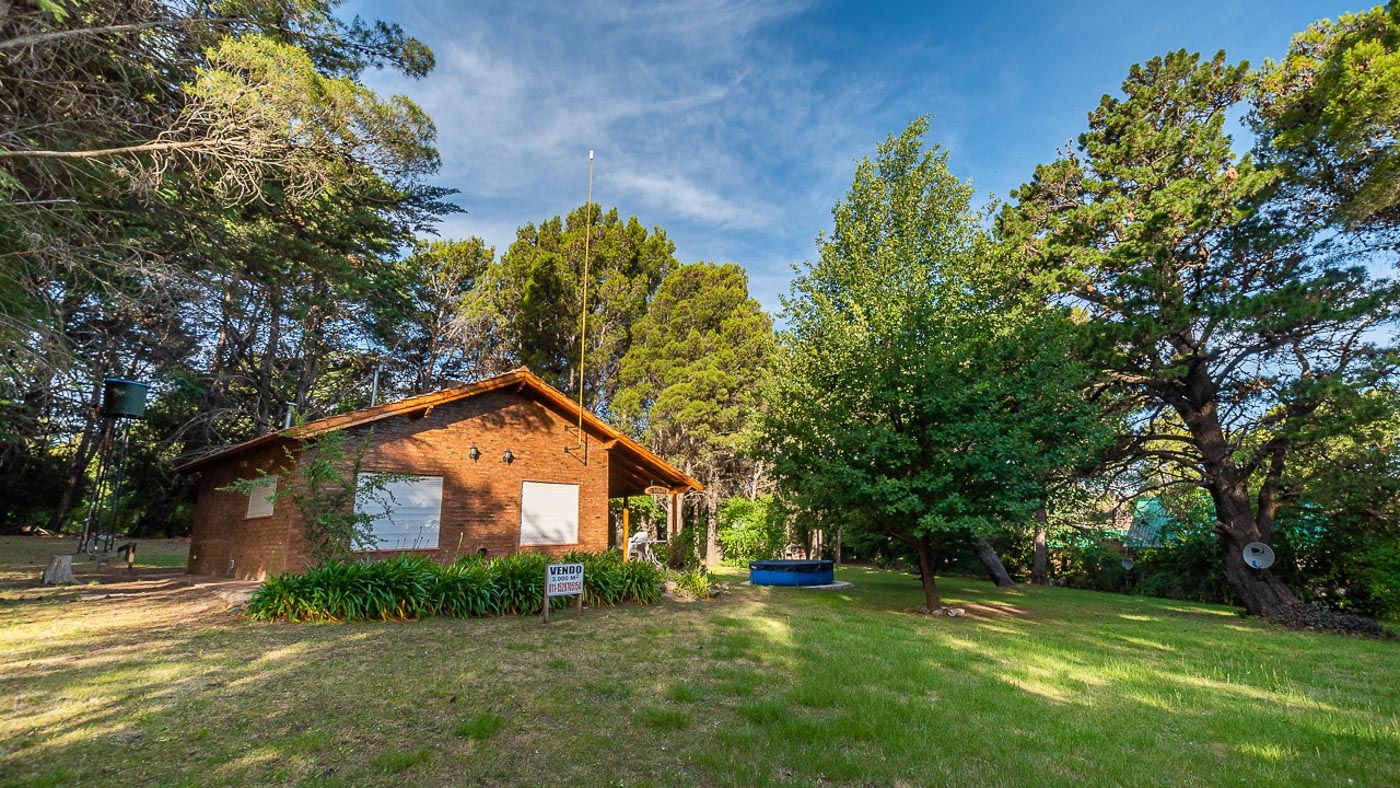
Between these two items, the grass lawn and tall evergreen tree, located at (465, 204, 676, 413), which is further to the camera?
tall evergreen tree, located at (465, 204, 676, 413)

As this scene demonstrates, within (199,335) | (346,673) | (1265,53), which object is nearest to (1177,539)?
(1265,53)

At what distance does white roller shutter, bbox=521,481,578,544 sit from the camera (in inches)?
542

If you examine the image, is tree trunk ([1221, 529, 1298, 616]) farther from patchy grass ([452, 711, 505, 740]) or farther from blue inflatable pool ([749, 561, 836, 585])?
patchy grass ([452, 711, 505, 740])

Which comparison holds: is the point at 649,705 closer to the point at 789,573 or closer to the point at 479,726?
the point at 479,726

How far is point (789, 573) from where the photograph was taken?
54.2ft

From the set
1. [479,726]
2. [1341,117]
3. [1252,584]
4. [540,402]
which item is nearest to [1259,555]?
[1252,584]

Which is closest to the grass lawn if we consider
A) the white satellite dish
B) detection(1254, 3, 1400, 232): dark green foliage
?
the white satellite dish

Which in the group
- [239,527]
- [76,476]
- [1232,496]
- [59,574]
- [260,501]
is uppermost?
[76,476]

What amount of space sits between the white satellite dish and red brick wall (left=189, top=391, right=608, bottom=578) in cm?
1595

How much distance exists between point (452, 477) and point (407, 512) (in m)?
1.17

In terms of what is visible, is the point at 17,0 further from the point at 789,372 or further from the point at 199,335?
the point at 789,372

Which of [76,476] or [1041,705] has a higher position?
[76,476]

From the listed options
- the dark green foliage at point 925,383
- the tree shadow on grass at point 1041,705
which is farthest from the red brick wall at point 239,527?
the dark green foliage at point 925,383

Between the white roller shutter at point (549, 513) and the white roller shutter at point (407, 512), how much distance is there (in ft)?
6.79
